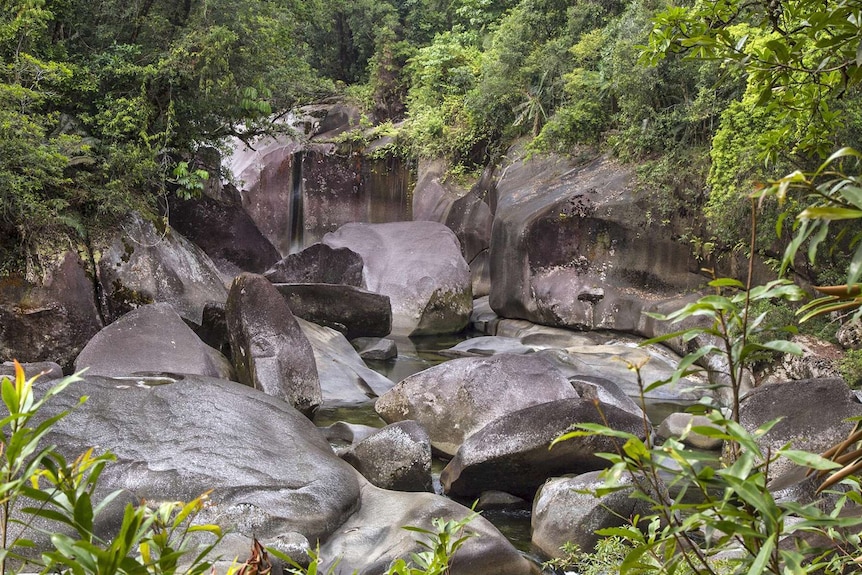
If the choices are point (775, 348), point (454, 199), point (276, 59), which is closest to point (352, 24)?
point (454, 199)

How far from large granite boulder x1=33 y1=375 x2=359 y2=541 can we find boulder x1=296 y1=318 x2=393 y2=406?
2.88m

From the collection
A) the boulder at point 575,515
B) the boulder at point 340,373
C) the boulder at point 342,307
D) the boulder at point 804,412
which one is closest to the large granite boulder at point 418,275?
the boulder at point 342,307

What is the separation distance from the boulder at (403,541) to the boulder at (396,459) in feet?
2.34

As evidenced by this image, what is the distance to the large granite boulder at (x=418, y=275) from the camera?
14148 millimetres

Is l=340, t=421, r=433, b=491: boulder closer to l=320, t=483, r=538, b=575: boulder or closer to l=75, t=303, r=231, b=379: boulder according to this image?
l=320, t=483, r=538, b=575: boulder

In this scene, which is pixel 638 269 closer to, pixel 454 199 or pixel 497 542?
pixel 454 199

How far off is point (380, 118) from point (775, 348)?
2071 centimetres

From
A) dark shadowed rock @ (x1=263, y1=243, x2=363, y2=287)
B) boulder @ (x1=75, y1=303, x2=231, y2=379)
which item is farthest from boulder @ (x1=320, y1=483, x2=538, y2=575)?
dark shadowed rock @ (x1=263, y1=243, x2=363, y2=287)

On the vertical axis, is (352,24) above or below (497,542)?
above

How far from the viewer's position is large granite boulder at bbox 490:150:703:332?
12.4 m

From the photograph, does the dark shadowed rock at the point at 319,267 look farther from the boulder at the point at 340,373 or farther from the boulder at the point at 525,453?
the boulder at the point at 525,453

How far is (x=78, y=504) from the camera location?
1.05 metres

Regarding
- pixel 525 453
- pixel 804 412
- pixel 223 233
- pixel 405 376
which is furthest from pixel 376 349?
pixel 804 412

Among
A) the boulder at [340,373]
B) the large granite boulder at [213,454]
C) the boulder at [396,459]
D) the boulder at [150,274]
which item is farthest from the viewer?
the boulder at [150,274]
